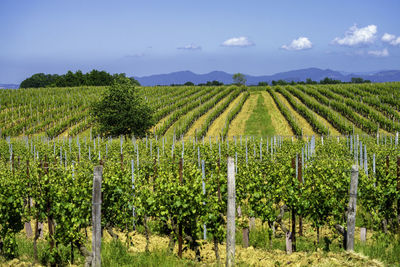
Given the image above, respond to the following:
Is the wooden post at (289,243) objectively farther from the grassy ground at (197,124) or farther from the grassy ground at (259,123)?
the grassy ground at (197,124)

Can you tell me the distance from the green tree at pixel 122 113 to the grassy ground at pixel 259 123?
12.3 m

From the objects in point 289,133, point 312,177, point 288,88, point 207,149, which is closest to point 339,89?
point 288,88

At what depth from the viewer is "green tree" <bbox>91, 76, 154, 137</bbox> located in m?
32.3

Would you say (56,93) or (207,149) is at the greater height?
(56,93)

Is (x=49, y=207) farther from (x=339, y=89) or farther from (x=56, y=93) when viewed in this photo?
(x=56, y=93)

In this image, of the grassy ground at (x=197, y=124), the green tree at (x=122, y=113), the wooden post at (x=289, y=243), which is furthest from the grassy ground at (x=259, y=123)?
the wooden post at (x=289, y=243)

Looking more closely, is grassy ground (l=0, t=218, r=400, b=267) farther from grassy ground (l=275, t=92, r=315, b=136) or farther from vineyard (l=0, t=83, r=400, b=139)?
grassy ground (l=275, t=92, r=315, b=136)

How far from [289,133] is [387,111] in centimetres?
1202

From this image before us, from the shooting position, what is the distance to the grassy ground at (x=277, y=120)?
40.7 meters

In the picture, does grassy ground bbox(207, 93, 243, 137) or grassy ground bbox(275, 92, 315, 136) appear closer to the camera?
grassy ground bbox(275, 92, 315, 136)

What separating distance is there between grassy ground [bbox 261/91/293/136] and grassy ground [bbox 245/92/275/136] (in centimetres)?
40

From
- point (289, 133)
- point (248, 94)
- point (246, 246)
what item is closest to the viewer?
point (246, 246)

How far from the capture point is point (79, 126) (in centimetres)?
4384

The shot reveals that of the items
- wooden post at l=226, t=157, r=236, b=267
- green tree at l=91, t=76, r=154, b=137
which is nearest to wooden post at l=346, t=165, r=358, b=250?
wooden post at l=226, t=157, r=236, b=267
